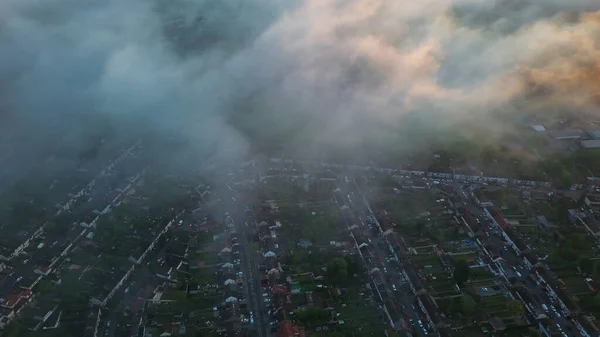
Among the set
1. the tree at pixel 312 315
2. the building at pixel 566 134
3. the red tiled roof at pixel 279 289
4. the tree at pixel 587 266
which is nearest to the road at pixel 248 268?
the red tiled roof at pixel 279 289

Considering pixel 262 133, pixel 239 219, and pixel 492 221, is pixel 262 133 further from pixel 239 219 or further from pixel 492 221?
pixel 492 221

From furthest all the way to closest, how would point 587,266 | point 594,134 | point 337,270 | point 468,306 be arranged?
point 594,134 → point 587,266 → point 337,270 → point 468,306

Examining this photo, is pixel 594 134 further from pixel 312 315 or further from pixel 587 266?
pixel 312 315

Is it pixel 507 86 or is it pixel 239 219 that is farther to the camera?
pixel 507 86

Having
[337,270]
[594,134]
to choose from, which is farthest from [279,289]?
[594,134]

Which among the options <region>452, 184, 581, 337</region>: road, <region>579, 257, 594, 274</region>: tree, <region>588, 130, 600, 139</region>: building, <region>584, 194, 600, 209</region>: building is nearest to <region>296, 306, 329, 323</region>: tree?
<region>452, 184, 581, 337</region>: road

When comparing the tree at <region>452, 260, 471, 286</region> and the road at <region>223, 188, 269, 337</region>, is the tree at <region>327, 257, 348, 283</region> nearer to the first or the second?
the road at <region>223, 188, 269, 337</region>

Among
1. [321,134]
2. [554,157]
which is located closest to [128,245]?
[321,134]
